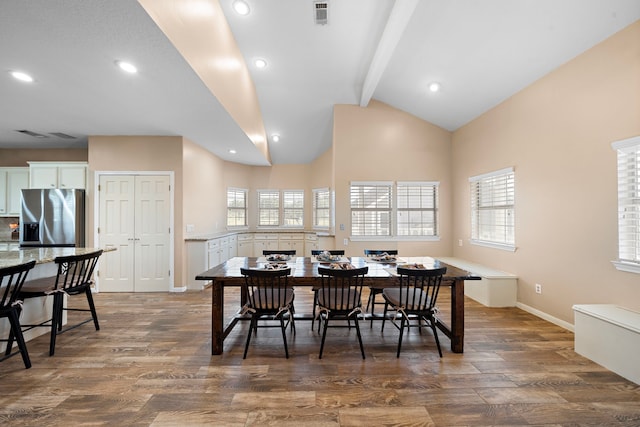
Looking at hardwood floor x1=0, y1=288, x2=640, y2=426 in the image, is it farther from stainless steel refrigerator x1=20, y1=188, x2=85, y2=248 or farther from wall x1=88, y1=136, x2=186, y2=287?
stainless steel refrigerator x1=20, y1=188, x2=85, y2=248

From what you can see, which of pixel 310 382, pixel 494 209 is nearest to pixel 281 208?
pixel 494 209

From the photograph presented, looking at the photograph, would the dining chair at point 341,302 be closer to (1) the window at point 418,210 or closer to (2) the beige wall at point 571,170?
(2) the beige wall at point 571,170

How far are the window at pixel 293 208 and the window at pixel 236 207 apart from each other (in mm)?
1051

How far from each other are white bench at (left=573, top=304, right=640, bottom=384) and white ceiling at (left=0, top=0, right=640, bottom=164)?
8.82ft

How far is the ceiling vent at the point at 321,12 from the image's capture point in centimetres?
331

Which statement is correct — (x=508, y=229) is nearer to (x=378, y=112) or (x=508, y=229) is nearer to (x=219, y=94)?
(x=378, y=112)

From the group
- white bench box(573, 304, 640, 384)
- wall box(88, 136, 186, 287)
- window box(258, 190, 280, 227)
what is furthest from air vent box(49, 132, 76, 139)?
white bench box(573, 304, 640, 384)

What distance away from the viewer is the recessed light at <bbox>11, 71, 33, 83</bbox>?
8.79 ft

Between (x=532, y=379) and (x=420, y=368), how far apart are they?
34.2 inches

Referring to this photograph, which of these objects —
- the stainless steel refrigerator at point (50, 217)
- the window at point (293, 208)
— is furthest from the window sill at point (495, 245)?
the stainless steel refrigerator at point (50, 217)

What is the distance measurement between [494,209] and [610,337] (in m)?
2.42

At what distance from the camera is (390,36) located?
3467 millimetres

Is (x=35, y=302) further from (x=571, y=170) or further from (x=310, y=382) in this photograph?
(x=571, y=170)

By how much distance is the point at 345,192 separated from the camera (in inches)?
216
